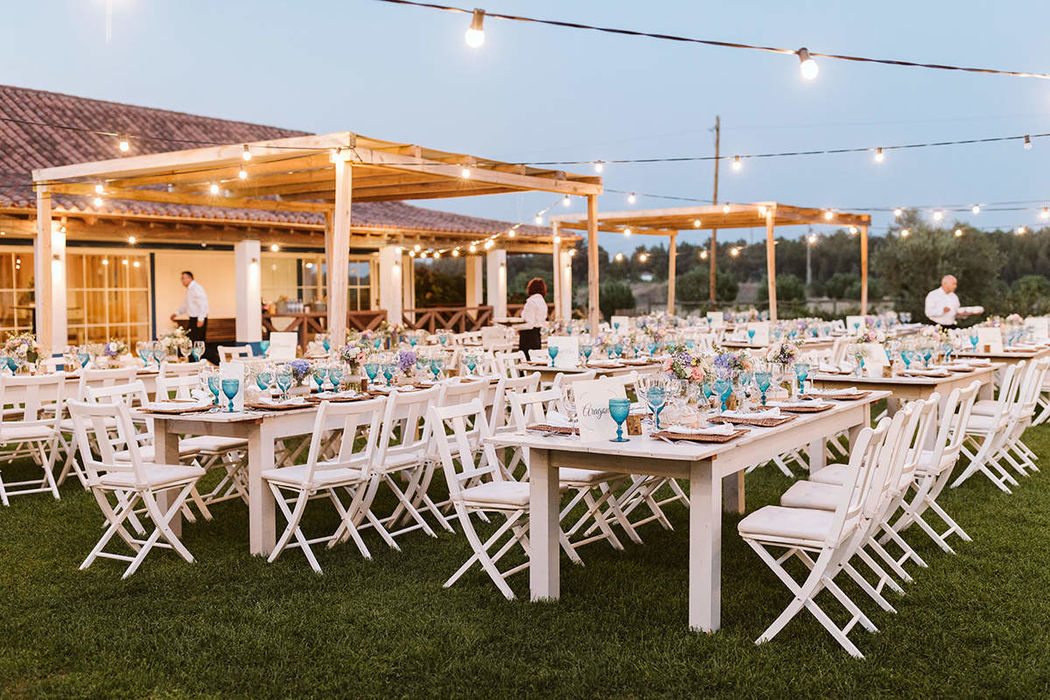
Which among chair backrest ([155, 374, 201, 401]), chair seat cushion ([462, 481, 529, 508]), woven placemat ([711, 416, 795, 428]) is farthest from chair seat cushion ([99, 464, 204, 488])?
woven placemat ([711, 416, 795, 428])

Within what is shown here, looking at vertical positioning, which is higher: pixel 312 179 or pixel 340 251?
pixel 312 179

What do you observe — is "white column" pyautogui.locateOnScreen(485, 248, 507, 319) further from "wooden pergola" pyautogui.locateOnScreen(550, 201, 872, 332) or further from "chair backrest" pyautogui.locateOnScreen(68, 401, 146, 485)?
"chair backrest" pyautogui.locateOnScreen(68, 401, 146, 485)

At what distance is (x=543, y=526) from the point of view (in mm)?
4688

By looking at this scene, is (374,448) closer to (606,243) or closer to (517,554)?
(517,554)

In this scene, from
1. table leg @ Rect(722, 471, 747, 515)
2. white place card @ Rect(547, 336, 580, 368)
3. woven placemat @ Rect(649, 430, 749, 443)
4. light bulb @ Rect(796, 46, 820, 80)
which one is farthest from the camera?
white place card @ Rect(547, 336, 580, 368)

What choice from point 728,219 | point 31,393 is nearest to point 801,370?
point 31,393

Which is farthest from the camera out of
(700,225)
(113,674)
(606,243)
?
(606,243)

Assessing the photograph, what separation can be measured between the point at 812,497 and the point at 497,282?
18.0 meters

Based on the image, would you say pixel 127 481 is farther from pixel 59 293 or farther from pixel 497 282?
pixel 497 282

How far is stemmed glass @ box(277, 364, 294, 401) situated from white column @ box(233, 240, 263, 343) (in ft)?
37.1

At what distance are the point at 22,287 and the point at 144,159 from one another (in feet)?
25.4

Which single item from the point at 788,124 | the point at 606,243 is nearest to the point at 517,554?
the point at 606,243

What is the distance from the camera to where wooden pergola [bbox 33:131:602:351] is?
8.69 meters

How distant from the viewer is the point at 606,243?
4350 cm
